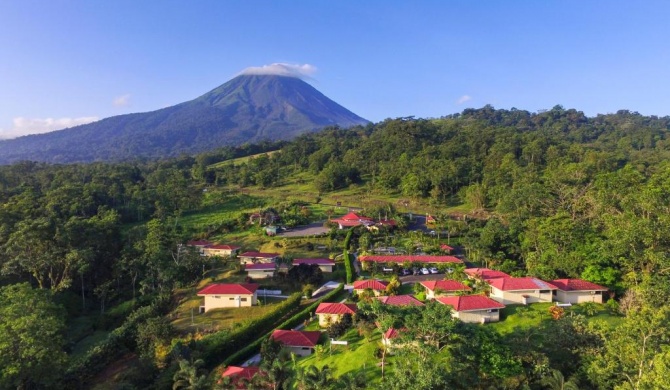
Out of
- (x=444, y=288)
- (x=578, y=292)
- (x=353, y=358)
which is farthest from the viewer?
(x=444, y=288)

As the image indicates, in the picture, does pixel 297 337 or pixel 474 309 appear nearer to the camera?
pixel 474 309

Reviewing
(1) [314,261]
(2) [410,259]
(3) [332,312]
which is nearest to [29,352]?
(3) [332,312]

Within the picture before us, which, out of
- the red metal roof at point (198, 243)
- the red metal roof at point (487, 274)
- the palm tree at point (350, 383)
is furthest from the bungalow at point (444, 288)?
the red metal roof at point (198, 243)

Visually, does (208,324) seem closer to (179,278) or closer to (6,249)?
(179,278)

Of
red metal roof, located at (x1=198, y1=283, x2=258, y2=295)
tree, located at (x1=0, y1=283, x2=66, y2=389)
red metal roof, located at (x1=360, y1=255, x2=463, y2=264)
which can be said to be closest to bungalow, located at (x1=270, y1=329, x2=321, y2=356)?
red metal roof, located at (x1=198, y1=283, x2=258, y2=295)

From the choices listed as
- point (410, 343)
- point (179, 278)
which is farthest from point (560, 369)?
point (179, 278)

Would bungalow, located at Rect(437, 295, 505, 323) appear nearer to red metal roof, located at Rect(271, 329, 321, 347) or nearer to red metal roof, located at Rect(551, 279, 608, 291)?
red metal roof, located at Rect(551, 279, 608, 291)

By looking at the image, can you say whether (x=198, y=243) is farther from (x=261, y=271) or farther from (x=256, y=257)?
(x=261, y=271)
